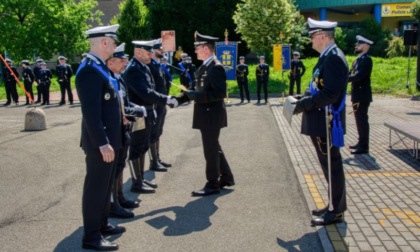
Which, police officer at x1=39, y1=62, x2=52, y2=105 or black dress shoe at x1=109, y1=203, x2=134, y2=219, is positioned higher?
police officer at x1=39, y1=62, x2=52, y2=105

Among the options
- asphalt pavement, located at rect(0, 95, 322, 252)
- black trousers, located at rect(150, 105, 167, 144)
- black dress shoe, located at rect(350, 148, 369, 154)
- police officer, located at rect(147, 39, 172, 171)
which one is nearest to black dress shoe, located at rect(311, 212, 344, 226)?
asphalt pavement, located at rect(0, 95, 322, 252)

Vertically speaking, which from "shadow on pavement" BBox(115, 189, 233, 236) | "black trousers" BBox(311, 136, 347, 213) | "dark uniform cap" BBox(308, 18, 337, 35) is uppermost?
"dark uniform cap" BBox(308, 18, 337, 35)

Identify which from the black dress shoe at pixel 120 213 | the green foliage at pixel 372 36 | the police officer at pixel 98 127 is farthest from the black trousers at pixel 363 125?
the green foliage at pixel 372 36

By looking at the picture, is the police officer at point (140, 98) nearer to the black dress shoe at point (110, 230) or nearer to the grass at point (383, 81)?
the black dress shoe at point (110, 230)

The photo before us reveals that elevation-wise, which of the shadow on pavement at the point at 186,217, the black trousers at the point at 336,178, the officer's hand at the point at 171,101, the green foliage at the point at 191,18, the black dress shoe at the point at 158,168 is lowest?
the shadow on pavement at the point at 186,217

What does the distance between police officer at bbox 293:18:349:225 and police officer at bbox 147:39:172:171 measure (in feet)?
9.37

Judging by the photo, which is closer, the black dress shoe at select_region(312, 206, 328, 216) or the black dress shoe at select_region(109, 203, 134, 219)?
the black dress shoe at select_region(312, 206, 328, 216)

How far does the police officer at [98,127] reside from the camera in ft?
14.6

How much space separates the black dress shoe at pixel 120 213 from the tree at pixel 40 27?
28750mm

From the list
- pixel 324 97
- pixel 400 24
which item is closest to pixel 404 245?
pixel 324 97

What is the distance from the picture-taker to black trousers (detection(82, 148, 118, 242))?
4621 mm

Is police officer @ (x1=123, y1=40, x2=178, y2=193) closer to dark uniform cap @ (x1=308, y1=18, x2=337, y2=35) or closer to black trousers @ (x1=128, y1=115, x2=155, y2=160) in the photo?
black trousers @ (x1=128, y1=115, x2=155, y2=160)

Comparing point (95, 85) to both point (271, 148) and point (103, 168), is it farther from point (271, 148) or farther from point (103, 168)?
point (271, 148)

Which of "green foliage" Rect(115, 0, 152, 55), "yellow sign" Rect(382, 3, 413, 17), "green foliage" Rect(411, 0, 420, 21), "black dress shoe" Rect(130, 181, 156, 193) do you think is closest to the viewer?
"black dress shoe" Rect(130, 181, 156, 193)
